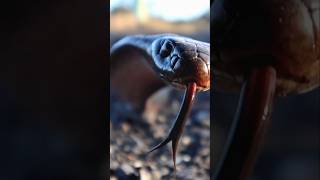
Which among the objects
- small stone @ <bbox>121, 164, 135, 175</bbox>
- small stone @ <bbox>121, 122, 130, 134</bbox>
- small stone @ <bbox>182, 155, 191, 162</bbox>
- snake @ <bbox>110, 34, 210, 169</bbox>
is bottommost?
small stone @ <bbox>121, 164, 135, 175</bbox>

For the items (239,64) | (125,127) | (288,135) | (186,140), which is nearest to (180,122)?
(186,140)

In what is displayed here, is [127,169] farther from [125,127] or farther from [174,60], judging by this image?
[174,60]

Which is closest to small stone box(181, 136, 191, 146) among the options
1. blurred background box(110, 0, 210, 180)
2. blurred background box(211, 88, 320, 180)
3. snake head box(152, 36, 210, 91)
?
blurred background box(110, 0, 210, 180)

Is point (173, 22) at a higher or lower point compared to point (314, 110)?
higher

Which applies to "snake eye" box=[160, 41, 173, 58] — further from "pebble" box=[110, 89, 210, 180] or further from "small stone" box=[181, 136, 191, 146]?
"small stone" box=[181, 136, 191, 146]

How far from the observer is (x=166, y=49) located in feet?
6.09

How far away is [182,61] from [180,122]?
242 millimetres

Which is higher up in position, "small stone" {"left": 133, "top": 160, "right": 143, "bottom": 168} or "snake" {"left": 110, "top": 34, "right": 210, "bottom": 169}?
"snake" {"left": 110, "top": 34, "right": 210, "bottom": 169}

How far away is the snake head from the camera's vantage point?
6.05ft

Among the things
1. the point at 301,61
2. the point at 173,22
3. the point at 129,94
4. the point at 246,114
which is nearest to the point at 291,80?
the point at 301,61
